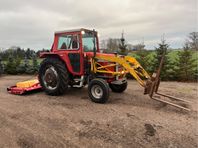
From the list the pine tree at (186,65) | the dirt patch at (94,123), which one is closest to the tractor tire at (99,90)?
the dirt patch at (94,123)

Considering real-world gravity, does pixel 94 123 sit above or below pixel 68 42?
below

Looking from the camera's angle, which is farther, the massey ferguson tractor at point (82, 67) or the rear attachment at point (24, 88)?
the rear attachment at point (24, 88)

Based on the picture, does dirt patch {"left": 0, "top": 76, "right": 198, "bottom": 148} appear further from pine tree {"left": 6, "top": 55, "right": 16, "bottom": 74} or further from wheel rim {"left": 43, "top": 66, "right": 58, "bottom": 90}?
pine tree {"left": 6, "top": 55, "right": 16, "bottom": 74}

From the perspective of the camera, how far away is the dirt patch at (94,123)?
3734 millimetres

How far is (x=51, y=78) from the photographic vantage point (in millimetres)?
6977

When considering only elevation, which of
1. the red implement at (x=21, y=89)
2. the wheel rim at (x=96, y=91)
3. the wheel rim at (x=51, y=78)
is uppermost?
the wheel rim at (x=51, y=78)

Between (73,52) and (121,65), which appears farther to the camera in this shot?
(73,52)

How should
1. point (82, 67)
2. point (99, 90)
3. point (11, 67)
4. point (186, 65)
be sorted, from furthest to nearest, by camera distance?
point (11, 67)
point (186, 65)
point (82, 67)
point (99, 90)

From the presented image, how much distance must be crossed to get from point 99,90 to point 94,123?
1.69m

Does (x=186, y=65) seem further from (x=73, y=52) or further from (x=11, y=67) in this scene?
(x=11, y=67)

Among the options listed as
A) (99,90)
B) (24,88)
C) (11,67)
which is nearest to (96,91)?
(99,90)

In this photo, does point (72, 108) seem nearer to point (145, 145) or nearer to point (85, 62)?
point (85, 62)

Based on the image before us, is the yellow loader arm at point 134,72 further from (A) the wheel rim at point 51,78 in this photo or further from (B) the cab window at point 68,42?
(A) the wheel rim at point 51,78

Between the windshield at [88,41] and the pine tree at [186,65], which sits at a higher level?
the windshield at [88,41]
